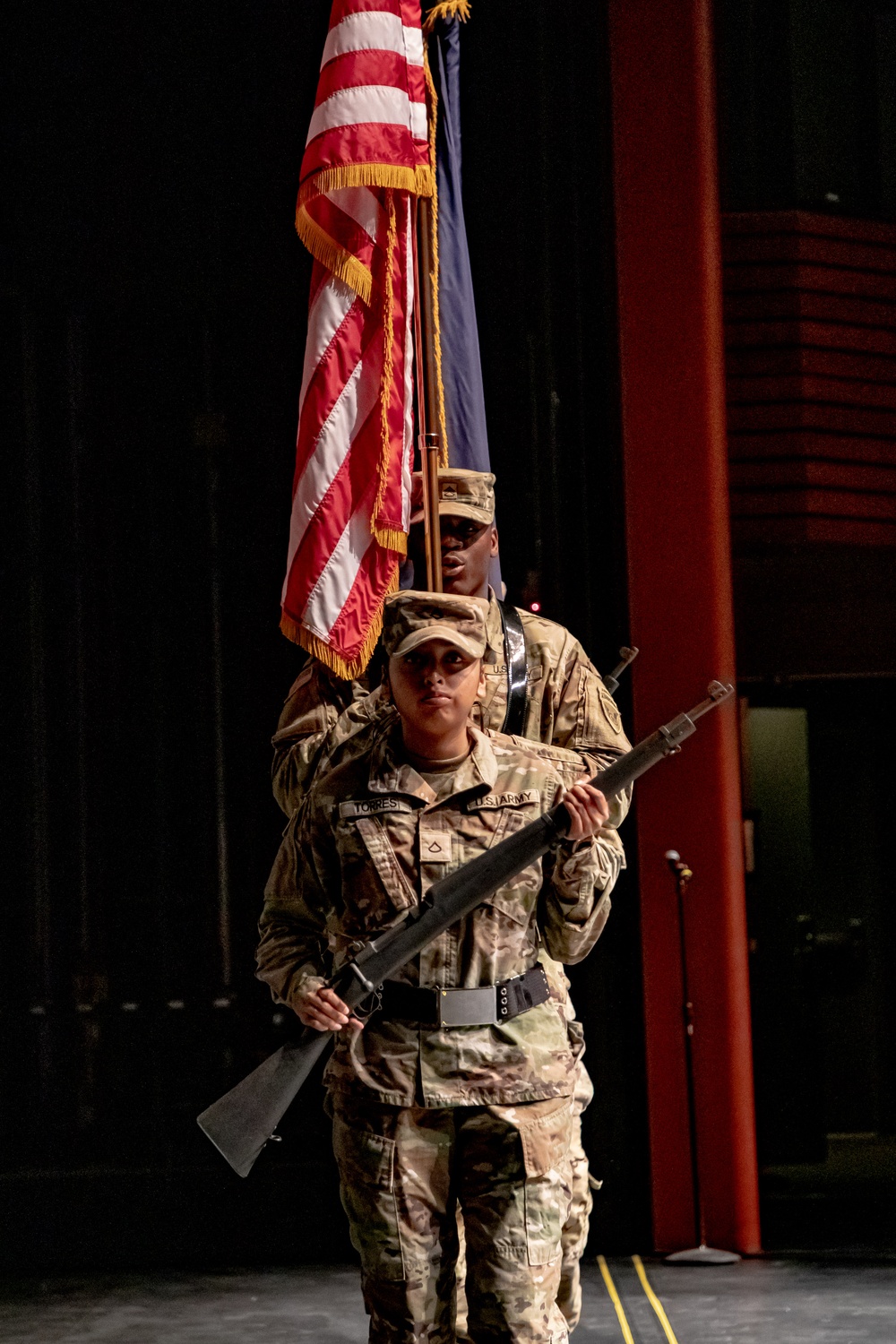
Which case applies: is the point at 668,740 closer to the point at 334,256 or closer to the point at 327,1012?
the point at 327,1012

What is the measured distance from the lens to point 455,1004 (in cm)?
278

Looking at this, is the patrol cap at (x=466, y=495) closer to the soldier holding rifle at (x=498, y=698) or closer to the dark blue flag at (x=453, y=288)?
the soldier holding rifle at (x=498, y=698)

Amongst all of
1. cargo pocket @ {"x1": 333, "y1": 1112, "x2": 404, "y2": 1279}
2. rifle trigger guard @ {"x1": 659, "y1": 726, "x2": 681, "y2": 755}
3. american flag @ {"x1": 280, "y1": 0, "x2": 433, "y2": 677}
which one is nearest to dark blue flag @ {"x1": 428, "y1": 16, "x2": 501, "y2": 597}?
american flag @ {"x1": 280, "y1": 0, "x2": 433, "y2": 677}

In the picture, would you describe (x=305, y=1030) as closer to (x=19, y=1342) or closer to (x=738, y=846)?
(x=19, y=1342)

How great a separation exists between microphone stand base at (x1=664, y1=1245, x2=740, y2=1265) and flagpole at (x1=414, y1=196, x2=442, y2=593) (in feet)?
8.33

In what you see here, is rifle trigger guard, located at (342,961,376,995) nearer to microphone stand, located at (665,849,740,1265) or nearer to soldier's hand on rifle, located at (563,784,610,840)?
soldier's hand on rifle, located at (563,784,610,840)

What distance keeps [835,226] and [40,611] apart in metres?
3.01

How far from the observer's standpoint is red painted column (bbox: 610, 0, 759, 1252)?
17.0 ft

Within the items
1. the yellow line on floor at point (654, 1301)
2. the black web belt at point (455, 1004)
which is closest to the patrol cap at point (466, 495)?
the black web belt at point (455, 1004)

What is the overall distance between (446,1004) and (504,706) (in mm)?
917

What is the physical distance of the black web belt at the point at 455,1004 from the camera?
2.78m

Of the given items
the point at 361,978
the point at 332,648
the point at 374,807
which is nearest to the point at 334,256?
the point at 332,648

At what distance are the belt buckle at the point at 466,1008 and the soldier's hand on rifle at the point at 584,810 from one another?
0.30 m

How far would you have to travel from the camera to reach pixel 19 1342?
4348 mm
